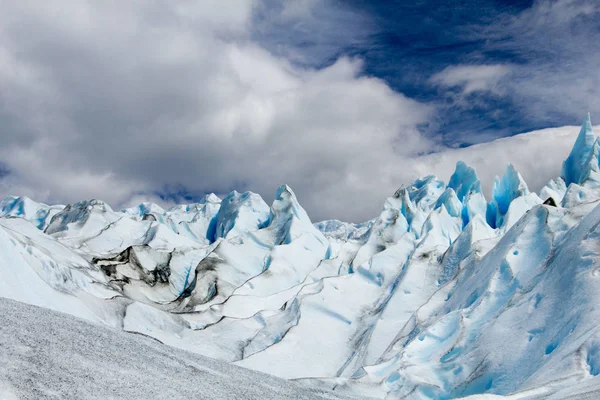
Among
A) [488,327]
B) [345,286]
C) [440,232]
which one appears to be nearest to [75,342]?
[488,327]

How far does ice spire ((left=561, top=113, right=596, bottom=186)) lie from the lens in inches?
1545

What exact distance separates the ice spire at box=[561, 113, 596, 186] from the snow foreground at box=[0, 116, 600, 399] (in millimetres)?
126

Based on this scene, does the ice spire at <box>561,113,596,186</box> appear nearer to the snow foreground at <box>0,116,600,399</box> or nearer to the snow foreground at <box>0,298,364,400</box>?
the snow foreground at <box>0,116,600,399</box>

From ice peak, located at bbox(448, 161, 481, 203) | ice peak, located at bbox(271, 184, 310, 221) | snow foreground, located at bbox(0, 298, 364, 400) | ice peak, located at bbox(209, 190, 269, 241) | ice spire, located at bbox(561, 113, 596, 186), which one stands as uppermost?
snow foreground, located at bbox(0, 298, 364, 400)

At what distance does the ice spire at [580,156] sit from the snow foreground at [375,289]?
0.41 ft

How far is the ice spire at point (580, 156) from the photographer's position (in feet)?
129

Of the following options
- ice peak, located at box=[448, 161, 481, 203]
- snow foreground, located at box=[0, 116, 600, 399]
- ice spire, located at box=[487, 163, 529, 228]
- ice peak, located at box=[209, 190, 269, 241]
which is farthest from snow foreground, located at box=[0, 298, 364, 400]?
ice peak, located at box=[448, 161, 481, 203]

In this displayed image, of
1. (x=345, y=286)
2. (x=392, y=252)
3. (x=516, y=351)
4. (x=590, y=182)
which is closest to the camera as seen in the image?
(x=516, y=351)

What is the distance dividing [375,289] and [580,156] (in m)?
25.9

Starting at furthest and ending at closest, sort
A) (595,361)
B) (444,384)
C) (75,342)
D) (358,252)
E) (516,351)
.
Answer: (358,252)
(444,384)
(516,351)
(595,361)
(75,342)

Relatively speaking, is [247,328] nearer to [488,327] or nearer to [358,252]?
[358,252]

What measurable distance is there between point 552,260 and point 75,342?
41.4 ft

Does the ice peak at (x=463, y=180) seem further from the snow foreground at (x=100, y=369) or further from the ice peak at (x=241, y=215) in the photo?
the snow foreground at (x=100, y=369)

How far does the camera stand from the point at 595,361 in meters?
8.69
